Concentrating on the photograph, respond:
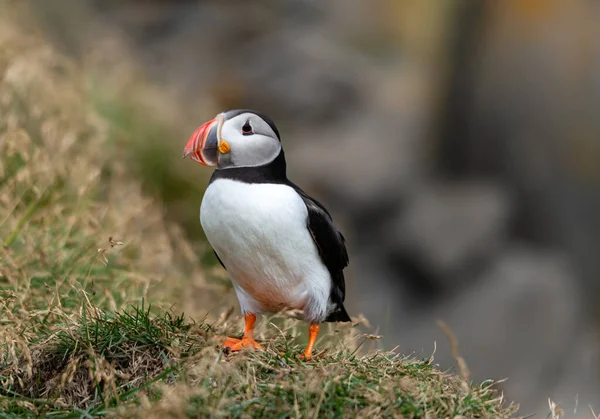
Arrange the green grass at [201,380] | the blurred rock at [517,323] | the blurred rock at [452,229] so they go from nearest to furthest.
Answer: the green grass at [201,380], the blurred rock at [517,323], the blurred rock at [452,229]

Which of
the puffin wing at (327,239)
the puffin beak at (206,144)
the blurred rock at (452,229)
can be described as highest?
the puffin beak at (206,144)

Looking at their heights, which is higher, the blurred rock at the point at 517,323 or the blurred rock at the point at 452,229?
the blurred rock at the point at 452,229

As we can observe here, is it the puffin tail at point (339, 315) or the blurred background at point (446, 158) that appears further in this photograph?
the blurred background at point (446, 158)

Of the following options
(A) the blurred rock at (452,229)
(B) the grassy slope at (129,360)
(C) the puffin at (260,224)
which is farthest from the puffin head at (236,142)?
(A) the blurred rock at (452,229)

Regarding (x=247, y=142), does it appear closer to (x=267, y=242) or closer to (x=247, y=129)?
(x=247, y=129)

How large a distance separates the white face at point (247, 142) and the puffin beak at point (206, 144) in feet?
0.08

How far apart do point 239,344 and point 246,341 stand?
0.16 feet

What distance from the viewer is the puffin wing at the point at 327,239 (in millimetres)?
2914

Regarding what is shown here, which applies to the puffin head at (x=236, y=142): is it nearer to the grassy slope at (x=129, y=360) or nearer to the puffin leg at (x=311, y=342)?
the grassy slope at (x=129, y=360)

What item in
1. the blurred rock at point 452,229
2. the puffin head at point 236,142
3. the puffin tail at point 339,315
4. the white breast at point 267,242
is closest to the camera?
the white breast at point 267,242

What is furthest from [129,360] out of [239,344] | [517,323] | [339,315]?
[517,323]

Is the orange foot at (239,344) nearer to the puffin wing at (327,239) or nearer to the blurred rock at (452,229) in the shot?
the puffin wing at (327,239)

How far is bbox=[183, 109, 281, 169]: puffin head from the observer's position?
2.85 m

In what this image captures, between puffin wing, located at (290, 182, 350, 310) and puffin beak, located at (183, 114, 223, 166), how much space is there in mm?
325
